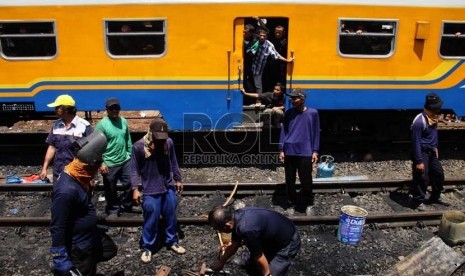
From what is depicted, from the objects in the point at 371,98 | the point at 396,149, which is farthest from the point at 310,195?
the point at 396,149

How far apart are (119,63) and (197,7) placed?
68.0 inches

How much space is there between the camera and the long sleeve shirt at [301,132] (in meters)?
6.86

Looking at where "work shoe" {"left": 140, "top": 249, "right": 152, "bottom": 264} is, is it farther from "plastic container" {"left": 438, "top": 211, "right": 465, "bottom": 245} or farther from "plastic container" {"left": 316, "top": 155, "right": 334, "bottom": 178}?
"plastic container" {"left": 438, "top": 211, "right": 465, "bottom": 245}

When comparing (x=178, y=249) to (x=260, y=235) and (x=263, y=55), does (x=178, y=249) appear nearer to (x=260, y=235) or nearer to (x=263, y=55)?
(x=260, y=235)

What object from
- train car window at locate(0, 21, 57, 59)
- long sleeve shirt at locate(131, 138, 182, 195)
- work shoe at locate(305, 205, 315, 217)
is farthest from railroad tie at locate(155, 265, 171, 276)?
train car window at locate(0, 21, 57, 59)

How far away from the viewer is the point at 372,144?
9.71 m

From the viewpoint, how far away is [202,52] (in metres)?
8.38

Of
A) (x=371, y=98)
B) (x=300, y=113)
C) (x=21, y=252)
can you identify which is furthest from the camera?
(x=371, y=98)

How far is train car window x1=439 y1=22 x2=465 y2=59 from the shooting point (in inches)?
342

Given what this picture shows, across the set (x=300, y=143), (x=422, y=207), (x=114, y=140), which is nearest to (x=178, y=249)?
(x=114, y=140)

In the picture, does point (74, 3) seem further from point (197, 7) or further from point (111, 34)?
point (197, 7)

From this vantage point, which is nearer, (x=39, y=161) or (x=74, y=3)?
(x=74, y=3)

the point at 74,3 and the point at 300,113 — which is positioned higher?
the point at 74,3

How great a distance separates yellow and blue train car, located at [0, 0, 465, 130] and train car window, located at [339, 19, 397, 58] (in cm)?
2
